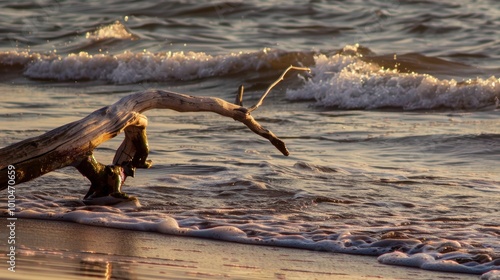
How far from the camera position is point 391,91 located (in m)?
12.1

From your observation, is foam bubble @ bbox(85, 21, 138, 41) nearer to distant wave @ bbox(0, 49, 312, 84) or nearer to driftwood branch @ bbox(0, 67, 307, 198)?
distant wave @ bbox(0, 49, 312, 84)

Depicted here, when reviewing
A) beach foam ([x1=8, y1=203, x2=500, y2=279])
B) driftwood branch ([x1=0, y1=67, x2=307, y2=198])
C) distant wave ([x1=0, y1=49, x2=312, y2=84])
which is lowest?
distant wave ([x1=0, y1=49, x2=312, y2=84])

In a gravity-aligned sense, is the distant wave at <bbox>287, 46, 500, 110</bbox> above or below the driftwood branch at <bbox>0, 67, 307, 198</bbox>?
below

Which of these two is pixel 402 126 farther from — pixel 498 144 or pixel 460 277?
pixel 460 277

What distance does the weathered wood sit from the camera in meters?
5.49

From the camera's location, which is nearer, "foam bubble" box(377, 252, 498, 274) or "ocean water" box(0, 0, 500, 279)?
"foam bubble" box(377, 252, 498, 274)

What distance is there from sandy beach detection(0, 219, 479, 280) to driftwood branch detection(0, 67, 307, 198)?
0.37m

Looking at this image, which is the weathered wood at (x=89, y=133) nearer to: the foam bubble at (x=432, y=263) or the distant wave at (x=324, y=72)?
the foam bubble at (x=432, y=263)

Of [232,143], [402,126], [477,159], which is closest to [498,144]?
[477,159]

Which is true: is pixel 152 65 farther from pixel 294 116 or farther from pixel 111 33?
pixel 294 116

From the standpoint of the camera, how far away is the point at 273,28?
1698cm

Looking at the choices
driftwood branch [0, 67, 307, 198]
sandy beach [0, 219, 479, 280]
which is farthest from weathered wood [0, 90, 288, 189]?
sandy beach [0, 219, 479, 280]

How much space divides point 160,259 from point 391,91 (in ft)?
24.1

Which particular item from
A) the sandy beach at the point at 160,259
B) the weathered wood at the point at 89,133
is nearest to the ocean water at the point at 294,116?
the sandy beach at the point at 160,259
